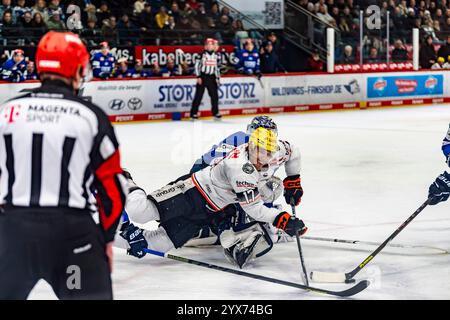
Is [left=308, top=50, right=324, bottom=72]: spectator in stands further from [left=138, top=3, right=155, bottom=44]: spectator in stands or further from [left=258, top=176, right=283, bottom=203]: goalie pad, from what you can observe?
[left=258, top=176, right=283, bottom=203]: goalie pad

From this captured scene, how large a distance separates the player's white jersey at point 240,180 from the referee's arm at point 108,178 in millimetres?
2154

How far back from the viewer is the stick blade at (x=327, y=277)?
498 centimetres

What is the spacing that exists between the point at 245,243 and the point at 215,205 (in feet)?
0.98

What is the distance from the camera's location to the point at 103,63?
15500mm

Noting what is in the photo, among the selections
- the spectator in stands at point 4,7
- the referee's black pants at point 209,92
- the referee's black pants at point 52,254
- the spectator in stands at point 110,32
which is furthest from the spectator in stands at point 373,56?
the referee's black pants at point 52,254

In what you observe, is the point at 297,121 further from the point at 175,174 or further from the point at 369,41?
the point at 175,174

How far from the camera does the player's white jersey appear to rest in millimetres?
5117

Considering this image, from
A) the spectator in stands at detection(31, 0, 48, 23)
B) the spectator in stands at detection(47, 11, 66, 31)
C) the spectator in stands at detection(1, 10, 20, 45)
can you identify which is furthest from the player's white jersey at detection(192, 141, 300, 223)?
the spectator in stands at detection(31, 0, 48, 23)

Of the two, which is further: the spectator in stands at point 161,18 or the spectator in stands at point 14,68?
the spectator in stands at point 161,18

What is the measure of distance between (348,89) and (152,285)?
13.8m

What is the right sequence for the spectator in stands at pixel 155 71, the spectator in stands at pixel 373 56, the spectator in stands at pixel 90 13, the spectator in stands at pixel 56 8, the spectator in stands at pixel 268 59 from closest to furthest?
the spectator in stands at pixel 56 8 < the spectator in stands at pixel 155 71 < the spectator in stands at pixel 90 13 < the spectator in stands at pixel 268 59 < the spectator in stands at pixel 373 56

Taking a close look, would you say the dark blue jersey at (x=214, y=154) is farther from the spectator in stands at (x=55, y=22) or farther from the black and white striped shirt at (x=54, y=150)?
the spectator in stands at (x=55, y=22)

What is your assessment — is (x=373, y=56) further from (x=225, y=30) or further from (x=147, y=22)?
(x=147, y=22)

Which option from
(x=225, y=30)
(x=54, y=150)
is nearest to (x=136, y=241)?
(x=54, y=150)
